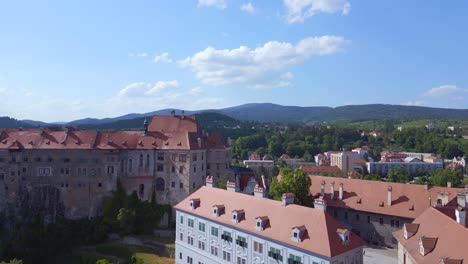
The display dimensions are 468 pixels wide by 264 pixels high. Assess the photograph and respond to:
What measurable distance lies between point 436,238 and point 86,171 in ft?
179

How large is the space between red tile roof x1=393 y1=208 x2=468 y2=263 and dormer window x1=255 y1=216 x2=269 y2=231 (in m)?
13.2

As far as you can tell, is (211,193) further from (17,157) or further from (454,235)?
(17,157)

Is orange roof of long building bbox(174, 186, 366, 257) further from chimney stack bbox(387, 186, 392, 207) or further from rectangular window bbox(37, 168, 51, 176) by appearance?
rectangular window bbox(37, 168, 51, 176)

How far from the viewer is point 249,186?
67375 mm

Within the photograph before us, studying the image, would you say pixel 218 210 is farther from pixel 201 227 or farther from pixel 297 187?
pixel 297 187

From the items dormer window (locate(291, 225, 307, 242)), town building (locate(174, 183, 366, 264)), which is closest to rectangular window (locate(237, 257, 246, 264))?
town building (locate(174, 183, 366, 264))

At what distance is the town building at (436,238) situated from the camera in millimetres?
34562

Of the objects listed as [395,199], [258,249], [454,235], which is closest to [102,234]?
[258,249]

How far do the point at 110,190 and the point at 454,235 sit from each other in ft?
174

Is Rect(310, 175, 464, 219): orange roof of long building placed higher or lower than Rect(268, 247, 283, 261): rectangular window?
higher

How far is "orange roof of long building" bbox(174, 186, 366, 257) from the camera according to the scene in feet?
121

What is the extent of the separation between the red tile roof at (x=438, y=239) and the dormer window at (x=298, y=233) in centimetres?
970

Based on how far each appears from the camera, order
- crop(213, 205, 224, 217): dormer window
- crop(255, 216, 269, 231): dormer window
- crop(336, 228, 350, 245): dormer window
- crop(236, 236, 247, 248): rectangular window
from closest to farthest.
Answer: crop(336, 228, 350, 245): dormer window < crop(255, 216, 269, 231): dormer window < crop(236, 236, 247, 248): rectangular window < crop(213, 205, 224, 217): dormer window

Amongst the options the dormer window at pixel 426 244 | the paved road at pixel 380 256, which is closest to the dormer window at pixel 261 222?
the dormer window at pixel 426 244
